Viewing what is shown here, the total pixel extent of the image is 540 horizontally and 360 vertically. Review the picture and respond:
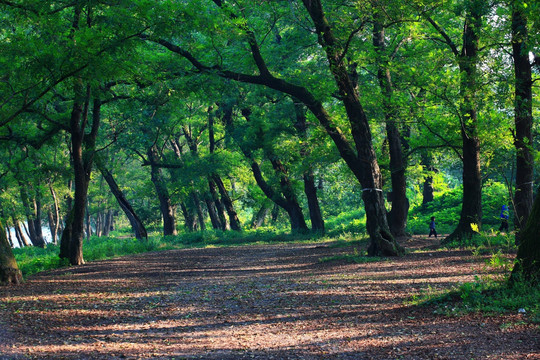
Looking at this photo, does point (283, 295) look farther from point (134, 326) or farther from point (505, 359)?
point (505, 359)

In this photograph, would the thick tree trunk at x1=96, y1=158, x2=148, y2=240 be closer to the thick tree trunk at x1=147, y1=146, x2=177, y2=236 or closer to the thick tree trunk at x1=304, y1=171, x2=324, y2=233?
the thick tree trunk at x1=147, y1=146, x2=177, y2=236

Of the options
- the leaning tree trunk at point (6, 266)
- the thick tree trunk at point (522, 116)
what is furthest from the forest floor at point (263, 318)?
the thick tree trunk at point (522, 116)

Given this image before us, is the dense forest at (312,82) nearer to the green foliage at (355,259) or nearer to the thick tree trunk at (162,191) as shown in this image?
the green foliage at (355,259)

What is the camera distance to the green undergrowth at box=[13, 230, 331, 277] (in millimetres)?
18827

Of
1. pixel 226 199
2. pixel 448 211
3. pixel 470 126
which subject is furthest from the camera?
pixel 226 199

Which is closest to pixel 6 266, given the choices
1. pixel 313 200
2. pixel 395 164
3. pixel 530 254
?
pixel 530 254

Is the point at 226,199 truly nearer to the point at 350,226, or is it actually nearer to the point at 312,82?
the point at 350,226

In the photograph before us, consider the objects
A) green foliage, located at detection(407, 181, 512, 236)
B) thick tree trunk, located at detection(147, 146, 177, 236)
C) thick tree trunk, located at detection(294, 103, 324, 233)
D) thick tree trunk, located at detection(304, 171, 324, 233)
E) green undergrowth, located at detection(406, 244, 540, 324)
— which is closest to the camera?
green undergrowth, located at detection(406, 244, 540, 324)

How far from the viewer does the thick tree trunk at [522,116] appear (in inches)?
472

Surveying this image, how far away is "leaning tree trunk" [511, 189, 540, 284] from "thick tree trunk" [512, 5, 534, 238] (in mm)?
4990

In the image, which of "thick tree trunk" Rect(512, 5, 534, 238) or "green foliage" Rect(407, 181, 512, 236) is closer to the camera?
"thick tree trunk" Rect(512, 5, 534, 238)

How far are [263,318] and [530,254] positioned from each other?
3663mm

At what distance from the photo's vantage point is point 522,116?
12.5 meters

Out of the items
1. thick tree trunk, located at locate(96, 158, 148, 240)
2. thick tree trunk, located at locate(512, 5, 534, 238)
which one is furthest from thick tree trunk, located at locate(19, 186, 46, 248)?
thick tree trunk, located at locate(512, 5, 534, 238)
